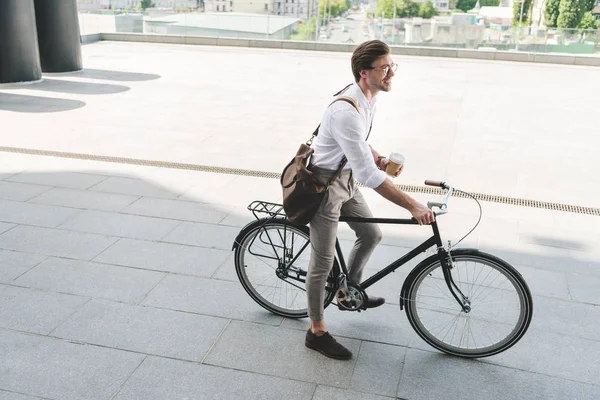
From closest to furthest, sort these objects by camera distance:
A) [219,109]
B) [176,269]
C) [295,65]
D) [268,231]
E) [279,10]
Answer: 1. [268,231]
2. [176,269]
3. [219,109]
4. [295,65]
5. [279,10]

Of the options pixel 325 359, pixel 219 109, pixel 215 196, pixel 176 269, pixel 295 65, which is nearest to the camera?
pixel 325 359

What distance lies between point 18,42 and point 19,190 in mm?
7423

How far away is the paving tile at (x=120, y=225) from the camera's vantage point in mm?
5566

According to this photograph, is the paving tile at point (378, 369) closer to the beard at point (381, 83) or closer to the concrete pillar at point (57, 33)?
the beard at point (381, 83)

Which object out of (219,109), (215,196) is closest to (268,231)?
(215,196)

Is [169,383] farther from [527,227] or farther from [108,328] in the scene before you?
[527,227]

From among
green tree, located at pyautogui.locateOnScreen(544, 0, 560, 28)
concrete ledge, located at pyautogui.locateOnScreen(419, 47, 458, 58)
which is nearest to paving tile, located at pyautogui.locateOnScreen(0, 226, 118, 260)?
concrete ledge, located at pyautogui.locateOnScreen(419, 47, 458, 58)

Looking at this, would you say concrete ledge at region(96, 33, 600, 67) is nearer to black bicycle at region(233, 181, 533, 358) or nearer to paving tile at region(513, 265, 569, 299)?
paving tile at region(513, 265, 569, 299)

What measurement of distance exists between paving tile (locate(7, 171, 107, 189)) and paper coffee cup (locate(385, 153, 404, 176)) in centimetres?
428

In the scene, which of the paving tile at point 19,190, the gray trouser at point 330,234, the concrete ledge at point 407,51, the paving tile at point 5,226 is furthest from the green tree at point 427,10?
the gray trouser at point 330,234

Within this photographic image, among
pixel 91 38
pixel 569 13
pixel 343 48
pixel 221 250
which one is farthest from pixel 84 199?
pixel 569 13

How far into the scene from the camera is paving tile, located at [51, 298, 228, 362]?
381 centimetres

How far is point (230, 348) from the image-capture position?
150 inches

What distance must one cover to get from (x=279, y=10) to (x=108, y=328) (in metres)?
64.2
